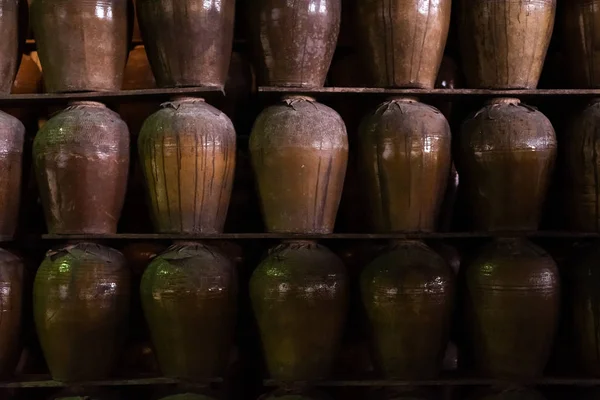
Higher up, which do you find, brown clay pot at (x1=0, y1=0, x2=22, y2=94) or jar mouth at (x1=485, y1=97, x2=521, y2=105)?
brown clay pot at (x1=0, y1=0, x2=22, y2=94)

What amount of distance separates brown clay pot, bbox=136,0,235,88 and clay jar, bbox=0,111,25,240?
497mm

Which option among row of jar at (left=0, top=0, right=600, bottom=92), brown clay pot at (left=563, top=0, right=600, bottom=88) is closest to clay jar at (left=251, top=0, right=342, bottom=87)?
row of jar at (left=0, top=0, right=600, bottom=92)

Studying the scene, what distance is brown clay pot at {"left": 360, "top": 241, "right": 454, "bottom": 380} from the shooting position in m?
1.77

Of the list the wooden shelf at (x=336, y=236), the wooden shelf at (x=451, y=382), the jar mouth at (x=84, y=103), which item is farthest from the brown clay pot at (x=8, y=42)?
the wooden shelf at (x=451, y=382)

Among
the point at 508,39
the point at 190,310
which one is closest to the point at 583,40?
the point at 508,39

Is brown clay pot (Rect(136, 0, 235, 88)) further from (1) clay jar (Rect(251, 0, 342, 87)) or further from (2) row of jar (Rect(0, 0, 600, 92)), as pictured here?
(1) clay jar (Rect(251, 0, 342, 87))

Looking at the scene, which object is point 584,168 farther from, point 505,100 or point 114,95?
point 114,95

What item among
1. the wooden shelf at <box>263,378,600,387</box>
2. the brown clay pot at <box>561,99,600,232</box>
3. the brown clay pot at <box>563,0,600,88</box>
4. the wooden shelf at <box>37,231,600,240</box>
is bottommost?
the wooden shelf at <box>263,378,600,387</box>

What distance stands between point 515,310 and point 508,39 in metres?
0.84

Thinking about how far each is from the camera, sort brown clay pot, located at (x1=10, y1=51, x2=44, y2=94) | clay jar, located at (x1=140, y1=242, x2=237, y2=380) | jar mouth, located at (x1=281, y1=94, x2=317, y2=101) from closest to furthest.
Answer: clay jar, located at (x1=140, y1=242, x2=237, y2=380) → jar mouth, located at (x1=281, y1=94, x2=317, y2=101) → brown clay pot, located at (x1=10, y1=51, x2=44, y2=94)

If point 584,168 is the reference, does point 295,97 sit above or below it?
above

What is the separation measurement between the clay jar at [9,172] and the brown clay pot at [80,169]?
9 cm

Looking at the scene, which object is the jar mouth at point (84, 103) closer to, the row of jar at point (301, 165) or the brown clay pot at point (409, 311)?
the row of jar at point (301, 165)

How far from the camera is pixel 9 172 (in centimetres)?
186
